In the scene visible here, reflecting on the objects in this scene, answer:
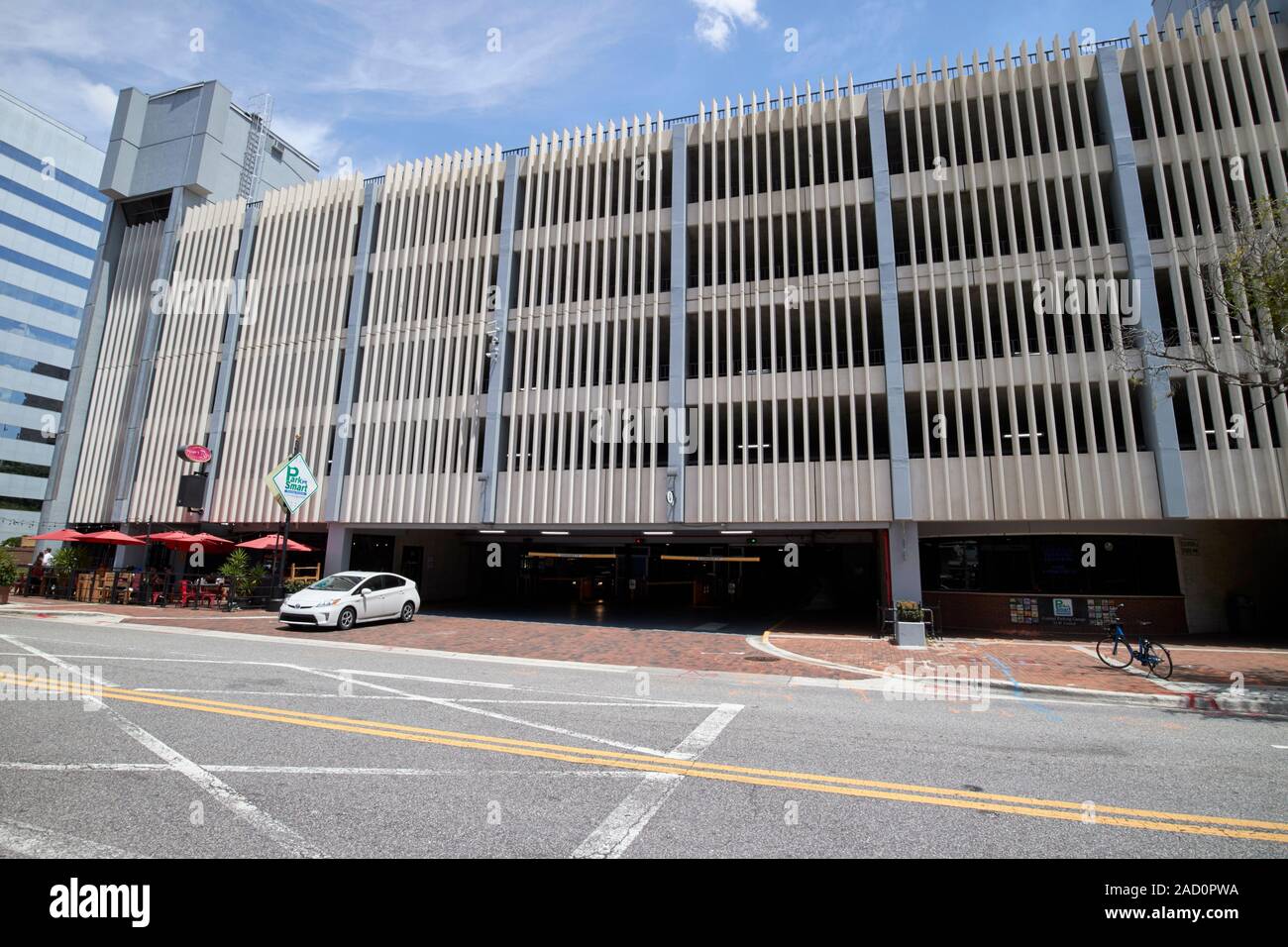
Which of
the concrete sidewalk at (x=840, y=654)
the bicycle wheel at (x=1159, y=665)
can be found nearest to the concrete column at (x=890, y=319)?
the concrete sidewalk at (x=840, y=654)

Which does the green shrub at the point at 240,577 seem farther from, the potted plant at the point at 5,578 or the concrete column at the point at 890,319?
the concrete column at the point at 890,319

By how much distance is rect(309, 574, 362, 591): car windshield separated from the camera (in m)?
18.1

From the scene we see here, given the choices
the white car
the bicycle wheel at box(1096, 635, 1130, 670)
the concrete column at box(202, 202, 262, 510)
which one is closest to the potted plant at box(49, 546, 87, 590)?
the concrete column at box(202, 202, 262, 510)

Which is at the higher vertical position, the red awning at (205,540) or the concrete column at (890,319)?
the concrete column at (890,319)

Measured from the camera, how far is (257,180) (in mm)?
35469

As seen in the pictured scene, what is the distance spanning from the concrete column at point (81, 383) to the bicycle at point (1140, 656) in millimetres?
42406

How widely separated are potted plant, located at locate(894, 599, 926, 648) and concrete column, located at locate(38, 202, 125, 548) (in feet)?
125

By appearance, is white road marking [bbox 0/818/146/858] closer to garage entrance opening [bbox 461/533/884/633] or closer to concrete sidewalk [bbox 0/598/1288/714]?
concrete sidewalk [bbox 0/598/1288/714]

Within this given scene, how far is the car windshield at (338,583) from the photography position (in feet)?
59.3

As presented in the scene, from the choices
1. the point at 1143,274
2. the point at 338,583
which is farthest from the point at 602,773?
the point at 1143,274

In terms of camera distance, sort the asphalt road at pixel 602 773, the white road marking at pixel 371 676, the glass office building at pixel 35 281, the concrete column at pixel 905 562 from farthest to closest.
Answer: the glass office building at pixel 35 281, the concrete column at pixel 905 562, the white road marking at pixel 371 676, the asphalt road at pixel 602 773

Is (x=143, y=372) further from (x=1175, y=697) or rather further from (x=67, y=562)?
(x=1175, y=697)

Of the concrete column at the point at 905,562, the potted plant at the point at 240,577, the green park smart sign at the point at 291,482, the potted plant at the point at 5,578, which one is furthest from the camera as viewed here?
the potted plant at the point at 240,577

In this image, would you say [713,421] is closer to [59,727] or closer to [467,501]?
[467,501]
